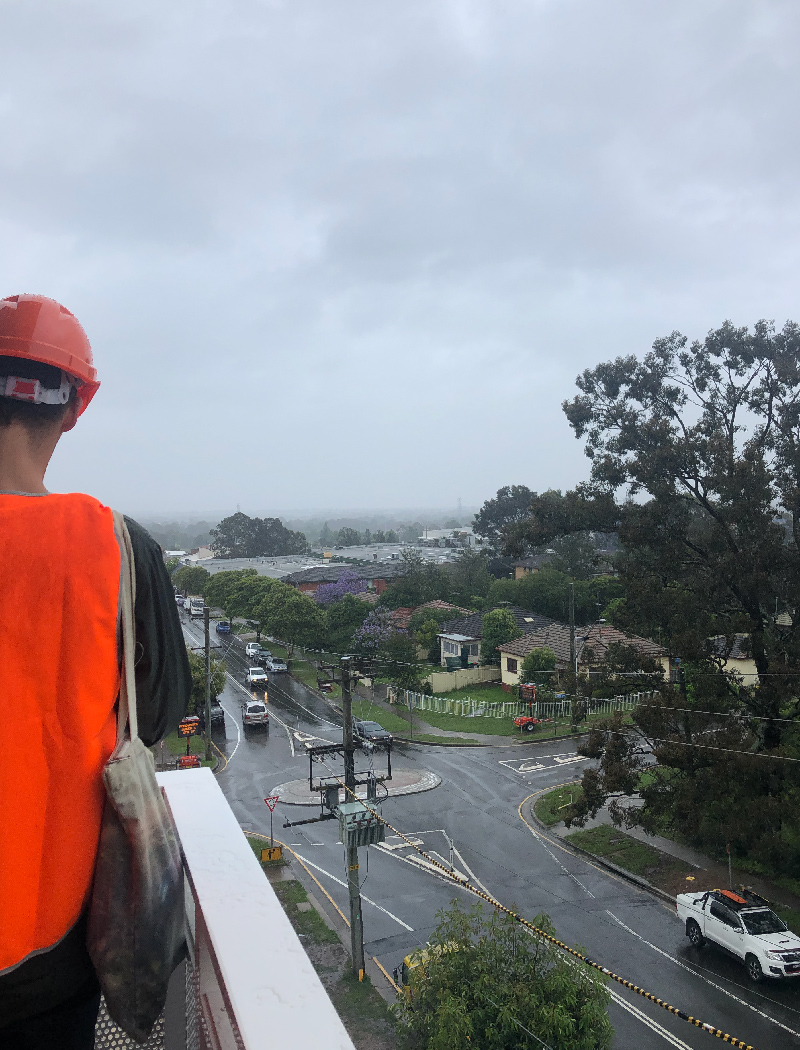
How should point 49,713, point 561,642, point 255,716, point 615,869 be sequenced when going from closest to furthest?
point 49,713
point 615,869
point 255,716
point 561,642

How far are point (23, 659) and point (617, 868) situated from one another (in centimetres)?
1730

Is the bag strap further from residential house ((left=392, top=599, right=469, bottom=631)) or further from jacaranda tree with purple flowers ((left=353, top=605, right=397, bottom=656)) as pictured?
residential house ((left=392, top=599, right=469, bottom=631))

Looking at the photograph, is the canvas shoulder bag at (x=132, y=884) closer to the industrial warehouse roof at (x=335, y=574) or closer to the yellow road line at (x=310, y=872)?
the yellow road line at (x=310, y=872)

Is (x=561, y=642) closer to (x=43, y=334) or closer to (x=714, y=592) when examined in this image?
(x=714, y=592)

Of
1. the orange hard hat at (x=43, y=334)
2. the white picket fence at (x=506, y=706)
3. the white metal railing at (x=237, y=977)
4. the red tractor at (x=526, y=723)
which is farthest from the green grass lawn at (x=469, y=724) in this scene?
the orange hard hat at (x=43, y=334)

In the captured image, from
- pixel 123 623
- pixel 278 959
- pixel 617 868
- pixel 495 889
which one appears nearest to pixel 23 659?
pixel 123 623

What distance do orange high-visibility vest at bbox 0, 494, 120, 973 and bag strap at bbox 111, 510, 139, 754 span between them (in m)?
0.04

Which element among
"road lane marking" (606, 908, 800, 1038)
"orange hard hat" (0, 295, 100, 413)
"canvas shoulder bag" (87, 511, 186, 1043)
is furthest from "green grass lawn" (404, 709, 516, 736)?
"orange hard hat" (0, 295, 100, 413)

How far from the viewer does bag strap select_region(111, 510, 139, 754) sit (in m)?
1.52

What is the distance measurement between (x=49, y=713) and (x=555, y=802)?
20.3 meters

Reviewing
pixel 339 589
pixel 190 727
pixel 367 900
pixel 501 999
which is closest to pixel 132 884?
pixel 501 999

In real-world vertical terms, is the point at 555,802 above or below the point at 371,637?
below

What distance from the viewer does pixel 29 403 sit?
1.63 m

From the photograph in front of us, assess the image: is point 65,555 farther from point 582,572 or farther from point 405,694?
point 582,572
